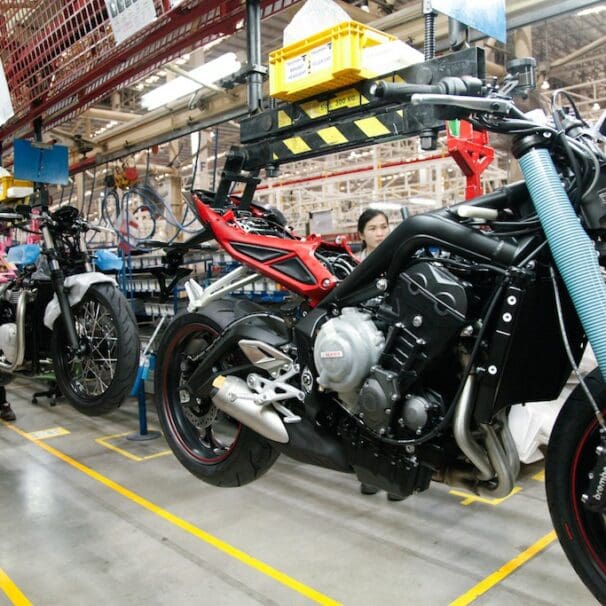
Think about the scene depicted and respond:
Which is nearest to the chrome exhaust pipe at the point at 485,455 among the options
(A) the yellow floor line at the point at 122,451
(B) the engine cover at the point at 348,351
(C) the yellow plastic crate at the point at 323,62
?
(B) the engine cover at the point at 348,351

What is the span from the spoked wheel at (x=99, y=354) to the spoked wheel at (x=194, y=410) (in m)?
0.23

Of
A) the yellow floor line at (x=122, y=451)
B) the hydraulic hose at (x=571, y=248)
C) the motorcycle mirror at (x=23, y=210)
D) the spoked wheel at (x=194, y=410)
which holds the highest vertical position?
the motorcycle mirror at (x=23, y=210)

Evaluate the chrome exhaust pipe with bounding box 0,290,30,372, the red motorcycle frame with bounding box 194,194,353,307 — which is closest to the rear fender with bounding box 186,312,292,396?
the red motorcycle frame with bounding box 194,194,353,307

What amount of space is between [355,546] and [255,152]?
1.92m

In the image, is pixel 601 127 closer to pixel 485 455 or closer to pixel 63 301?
pixel 485 455

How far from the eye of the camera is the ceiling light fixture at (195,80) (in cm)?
366

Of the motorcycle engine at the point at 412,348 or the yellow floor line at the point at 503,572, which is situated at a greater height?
the motorcycle engine at the point at 412,348

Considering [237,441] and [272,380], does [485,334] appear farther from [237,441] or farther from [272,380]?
[237,441]

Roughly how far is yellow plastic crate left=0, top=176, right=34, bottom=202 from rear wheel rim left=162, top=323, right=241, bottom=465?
2.29 meters

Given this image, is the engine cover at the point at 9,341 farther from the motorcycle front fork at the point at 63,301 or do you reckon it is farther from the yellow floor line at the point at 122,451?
the yellow floor line at the point at 122,451

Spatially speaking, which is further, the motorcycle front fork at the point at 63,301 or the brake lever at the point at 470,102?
the motorcycle front fork at the point at 63,301

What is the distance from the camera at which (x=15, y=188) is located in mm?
4121

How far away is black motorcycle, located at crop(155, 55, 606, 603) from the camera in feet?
4.40

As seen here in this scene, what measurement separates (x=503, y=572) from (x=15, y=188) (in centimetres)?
378
